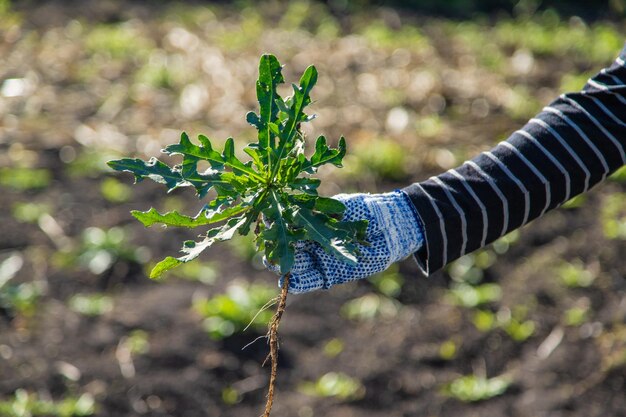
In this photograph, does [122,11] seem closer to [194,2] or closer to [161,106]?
[194,2]

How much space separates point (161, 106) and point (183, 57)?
818 mm

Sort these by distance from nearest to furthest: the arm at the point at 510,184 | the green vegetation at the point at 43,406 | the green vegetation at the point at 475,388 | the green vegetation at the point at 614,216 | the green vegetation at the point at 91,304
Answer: the arm at the point at 510,184, the green vegetation at the point at 43,406, the green vegetation at the point at 475,388, the green vegetation at the point at 91,304, the green vegetation at the point at 614,216

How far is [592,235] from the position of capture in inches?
155

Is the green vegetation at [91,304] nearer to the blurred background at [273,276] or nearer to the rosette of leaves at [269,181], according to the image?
the blurred background at [273,276]

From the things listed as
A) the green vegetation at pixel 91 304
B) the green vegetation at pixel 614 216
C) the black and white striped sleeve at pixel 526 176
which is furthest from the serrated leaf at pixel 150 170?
the green vegetation at pixel 614 216

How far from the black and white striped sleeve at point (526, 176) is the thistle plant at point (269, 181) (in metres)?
0.38

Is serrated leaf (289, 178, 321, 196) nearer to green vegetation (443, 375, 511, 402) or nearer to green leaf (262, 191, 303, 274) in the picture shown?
green leaf (262, 191, 303, 274)

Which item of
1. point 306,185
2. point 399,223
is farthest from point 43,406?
point 306,185

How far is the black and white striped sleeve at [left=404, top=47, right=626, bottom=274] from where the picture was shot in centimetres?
198

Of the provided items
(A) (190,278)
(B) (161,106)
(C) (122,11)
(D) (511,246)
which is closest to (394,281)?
(D) (511,246)

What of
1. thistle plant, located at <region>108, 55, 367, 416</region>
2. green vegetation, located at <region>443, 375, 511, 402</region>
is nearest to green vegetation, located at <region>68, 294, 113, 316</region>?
green vegetation, located at <region>443, 375, 511, 402</region>

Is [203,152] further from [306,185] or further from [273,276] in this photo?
[273,276]

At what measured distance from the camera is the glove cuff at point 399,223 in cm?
192

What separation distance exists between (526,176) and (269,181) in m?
0.68
